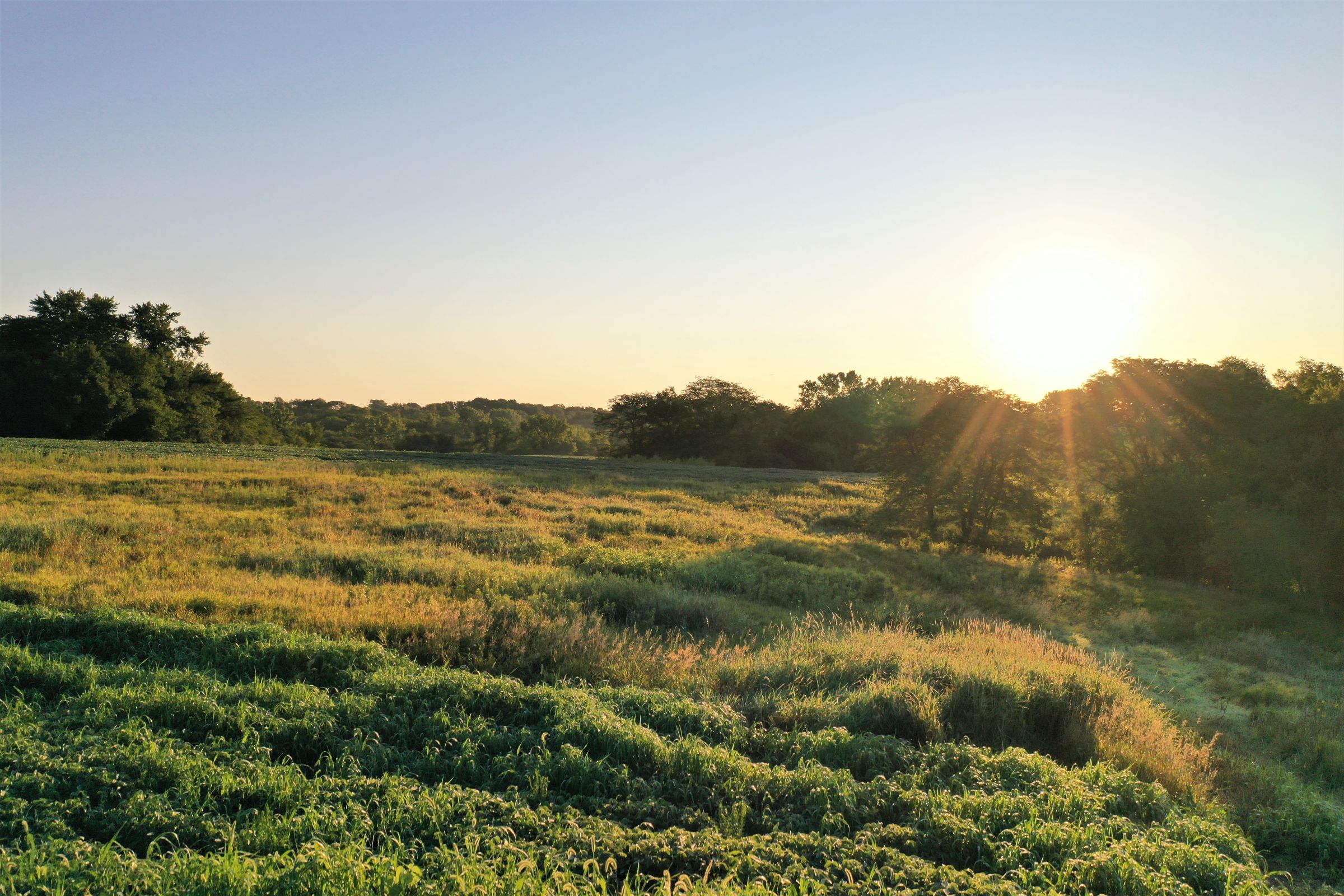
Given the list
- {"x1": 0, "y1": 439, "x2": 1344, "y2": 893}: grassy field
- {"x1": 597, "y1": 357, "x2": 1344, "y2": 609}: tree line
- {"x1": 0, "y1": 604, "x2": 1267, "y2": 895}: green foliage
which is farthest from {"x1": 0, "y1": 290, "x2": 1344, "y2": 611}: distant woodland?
{"x1": 0, "y1": 604, "x2": 1267, "y2": 895}: green foliage

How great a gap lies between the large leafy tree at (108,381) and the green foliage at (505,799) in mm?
57844

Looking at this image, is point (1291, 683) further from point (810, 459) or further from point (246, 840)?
point (810, 459)

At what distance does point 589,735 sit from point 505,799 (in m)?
1.12

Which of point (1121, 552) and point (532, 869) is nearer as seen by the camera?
point (532, 869)

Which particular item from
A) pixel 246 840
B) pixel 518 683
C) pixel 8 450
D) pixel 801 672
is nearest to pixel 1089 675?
pixel 801 672

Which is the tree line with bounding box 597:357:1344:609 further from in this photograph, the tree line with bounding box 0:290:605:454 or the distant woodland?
the tree line with bounding box 0:290:605:454

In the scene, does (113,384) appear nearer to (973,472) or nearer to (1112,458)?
(973,472)

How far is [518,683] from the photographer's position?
7.23 meters

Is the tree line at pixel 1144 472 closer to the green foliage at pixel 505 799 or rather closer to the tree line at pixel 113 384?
the green foliage at pixel 505 799

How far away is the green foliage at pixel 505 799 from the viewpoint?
162 inches

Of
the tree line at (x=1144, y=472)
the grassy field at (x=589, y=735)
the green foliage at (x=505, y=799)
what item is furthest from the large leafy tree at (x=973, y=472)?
the green foliage at (x=505, y=799)

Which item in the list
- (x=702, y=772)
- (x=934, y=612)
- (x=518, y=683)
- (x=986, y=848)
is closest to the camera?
(x=986, y=848)

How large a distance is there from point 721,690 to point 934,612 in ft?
29.7

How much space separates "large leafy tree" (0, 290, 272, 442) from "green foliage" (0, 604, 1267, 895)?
57844mm
